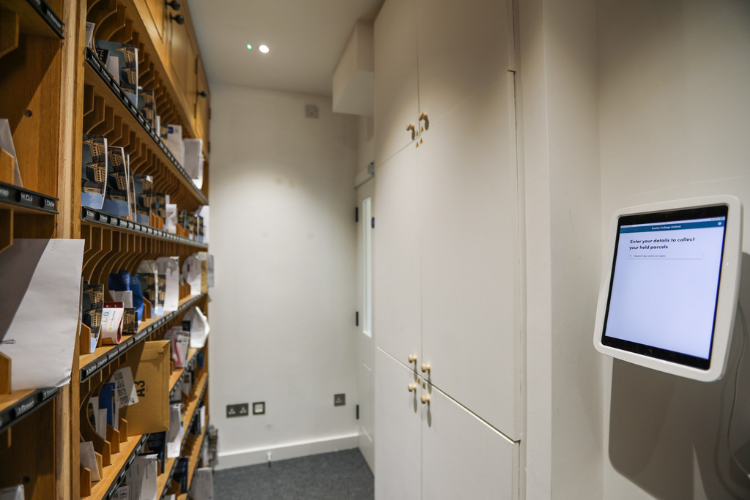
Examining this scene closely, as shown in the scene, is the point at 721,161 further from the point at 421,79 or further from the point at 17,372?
the point at 17,372

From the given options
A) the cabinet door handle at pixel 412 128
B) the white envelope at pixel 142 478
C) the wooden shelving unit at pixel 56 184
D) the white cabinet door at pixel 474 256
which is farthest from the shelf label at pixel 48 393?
the cabinet door handle at pixel 412 128

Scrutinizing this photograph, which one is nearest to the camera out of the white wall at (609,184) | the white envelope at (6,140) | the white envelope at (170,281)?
the white envelope at (6,140)

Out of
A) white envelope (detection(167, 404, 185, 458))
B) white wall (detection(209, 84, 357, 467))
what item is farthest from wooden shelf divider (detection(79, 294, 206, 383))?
white wall (detection(209, 84, 357, 467))

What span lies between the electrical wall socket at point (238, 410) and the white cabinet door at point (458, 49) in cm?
262

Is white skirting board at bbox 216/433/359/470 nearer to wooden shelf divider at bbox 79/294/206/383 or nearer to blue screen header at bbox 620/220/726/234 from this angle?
wooden shelf divider at bbox 79/294/206/383

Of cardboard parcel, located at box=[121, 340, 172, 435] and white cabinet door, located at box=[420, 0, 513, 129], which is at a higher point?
white cabinet door, located at box=[420, 0, 513, 129]

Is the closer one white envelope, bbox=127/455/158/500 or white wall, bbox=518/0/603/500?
white wall, bbox=518/0/603/500

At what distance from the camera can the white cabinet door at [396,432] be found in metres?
1.61

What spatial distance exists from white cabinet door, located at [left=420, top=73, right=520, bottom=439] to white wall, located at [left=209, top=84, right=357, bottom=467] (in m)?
1.80

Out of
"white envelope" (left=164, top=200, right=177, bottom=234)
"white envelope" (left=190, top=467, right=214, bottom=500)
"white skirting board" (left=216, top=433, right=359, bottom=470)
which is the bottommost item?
"white skirting board" (left=216, top=433, right=359, bottom=470)

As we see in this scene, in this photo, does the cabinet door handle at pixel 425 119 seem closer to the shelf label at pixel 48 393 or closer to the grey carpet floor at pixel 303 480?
the shelf label at pixel 48 393

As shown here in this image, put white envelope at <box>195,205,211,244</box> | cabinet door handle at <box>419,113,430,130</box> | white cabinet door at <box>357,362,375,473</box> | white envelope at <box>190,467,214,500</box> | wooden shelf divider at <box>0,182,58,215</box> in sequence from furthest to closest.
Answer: white cabinet door at <box>357,362,375,473</box>, white envelope at <box>195,205,211,244</box>, white envelope at <box>190,467,214,500</box>, cabinet door handle at <box>419,113,430,130</box>, wooden shelf divider at <box>0,182,58,215</box>

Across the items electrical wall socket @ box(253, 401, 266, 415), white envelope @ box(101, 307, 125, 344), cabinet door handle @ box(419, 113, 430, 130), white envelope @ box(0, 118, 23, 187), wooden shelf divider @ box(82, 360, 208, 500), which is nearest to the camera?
white envelope @ box(0, 118, 23, 187)

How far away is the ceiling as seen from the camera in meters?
2.11
